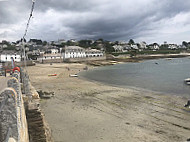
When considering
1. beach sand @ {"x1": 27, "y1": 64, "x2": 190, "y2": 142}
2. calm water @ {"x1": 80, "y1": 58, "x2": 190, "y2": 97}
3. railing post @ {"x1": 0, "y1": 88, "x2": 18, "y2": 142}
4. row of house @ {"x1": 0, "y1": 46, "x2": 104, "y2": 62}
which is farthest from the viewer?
row of house @ {"x1": 0, "y1": 46, "x2": 104, "y2": 62}

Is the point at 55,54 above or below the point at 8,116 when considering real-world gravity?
above

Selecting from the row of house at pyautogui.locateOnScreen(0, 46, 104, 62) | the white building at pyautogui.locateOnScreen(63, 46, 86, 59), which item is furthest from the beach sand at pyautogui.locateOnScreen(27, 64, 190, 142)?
the white building at pyautogui.locateOnScreen(63, 46, 86, 59)

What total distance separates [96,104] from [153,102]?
4957 millimetres

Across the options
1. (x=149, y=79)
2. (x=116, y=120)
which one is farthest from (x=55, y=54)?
(x=116, y=120)

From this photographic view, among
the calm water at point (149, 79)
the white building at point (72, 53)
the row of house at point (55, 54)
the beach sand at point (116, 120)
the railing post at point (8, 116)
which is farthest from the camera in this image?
the white building at point (72, 53)

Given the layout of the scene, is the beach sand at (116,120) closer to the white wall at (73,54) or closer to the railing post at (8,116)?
the railing post at (8,116)

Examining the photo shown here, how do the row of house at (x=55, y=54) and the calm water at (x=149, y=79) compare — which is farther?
the row of house at (x=55, y=54)

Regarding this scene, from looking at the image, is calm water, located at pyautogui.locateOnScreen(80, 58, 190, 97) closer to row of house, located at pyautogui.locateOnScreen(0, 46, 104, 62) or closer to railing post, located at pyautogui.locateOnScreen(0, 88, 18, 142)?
railing post, located at pyautogui.locateOnScreen(0, 88, 18, 142)

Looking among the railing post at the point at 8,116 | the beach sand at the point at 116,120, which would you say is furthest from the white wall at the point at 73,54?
the railing post at the point at 8,116

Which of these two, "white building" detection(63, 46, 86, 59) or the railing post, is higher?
"white building" detection(63, 46, 86, 59)

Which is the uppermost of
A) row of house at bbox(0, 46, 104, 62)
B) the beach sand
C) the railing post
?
row of house at bbox(0, 46, 104, 62)

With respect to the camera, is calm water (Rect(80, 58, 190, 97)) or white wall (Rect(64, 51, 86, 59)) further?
white wall (Rect(64, 51, 86, 59))

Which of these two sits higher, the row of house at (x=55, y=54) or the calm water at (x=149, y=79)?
the row of house at (x=55, y=54)

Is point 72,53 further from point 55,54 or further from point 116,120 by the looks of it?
point 116,120
